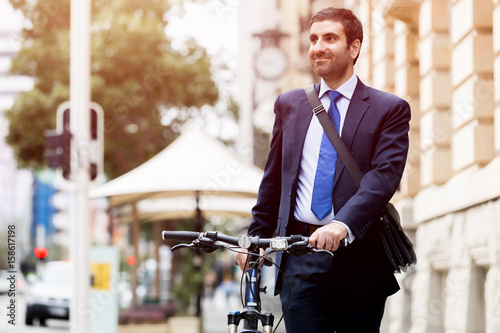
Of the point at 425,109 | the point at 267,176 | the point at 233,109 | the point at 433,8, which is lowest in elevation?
the point at 267,176

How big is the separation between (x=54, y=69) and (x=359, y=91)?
2247cm

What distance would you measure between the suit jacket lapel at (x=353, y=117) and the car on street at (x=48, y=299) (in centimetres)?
1950

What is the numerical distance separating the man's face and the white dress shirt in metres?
0.10

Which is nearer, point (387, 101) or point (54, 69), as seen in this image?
point (387, 101)

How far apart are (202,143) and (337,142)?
10.2 metres

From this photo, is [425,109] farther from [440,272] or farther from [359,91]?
[359,91]

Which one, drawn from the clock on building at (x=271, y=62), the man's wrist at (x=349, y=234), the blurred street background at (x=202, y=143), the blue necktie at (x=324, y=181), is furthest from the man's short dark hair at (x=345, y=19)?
the clock on building at (x=271, y=62)

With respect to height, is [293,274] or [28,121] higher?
[28,121]

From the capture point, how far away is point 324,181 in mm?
3607

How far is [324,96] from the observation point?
3838 mm

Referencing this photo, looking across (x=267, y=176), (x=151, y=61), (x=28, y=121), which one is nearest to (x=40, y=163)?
(x=28, y=121)

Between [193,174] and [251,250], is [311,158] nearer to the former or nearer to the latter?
[251,250]

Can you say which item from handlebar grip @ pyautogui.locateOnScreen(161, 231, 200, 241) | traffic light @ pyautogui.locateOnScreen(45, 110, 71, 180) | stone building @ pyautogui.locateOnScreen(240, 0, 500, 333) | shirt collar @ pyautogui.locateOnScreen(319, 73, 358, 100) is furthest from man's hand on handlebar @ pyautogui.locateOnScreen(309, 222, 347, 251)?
traffic light @ pyautogui.locateOnScreen(45, 110, 71, 180)

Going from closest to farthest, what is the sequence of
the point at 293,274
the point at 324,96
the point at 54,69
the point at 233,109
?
the point at 293,274 < the point at 324,96 < the point at 54,69 < the point at 233,109
